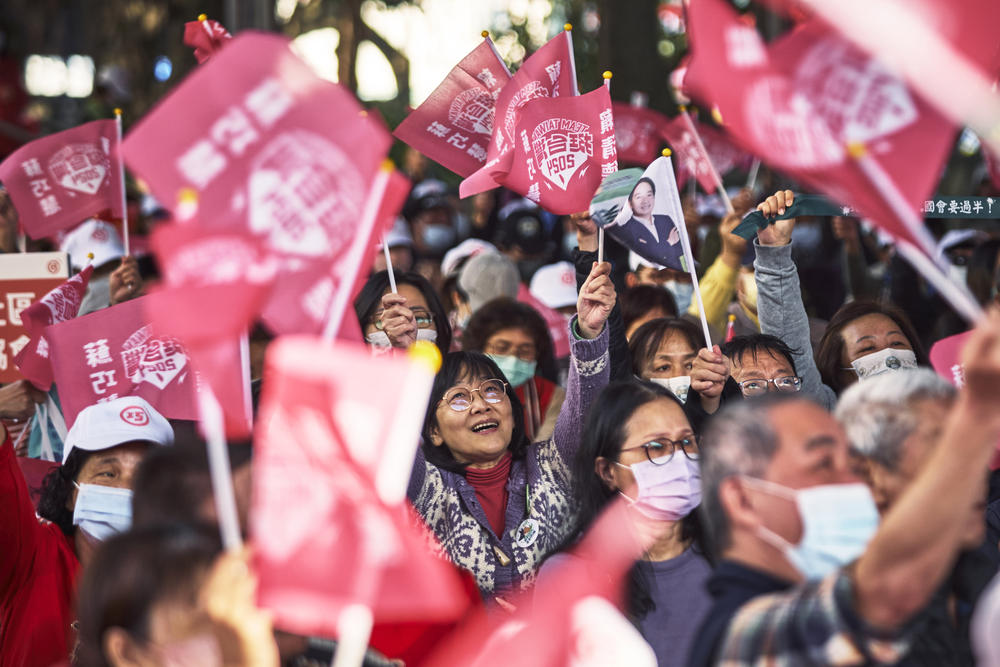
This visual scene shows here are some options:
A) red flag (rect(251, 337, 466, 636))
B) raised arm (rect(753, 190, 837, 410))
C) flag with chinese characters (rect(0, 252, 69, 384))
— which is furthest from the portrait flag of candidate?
flag with chinese characters (rect(0, 252, 69, 384))

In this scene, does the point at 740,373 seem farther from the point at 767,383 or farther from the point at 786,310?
the point at 786,310

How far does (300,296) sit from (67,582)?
168 cm

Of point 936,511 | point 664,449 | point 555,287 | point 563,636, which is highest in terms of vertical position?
point 936,511

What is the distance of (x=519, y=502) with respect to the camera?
159 inches

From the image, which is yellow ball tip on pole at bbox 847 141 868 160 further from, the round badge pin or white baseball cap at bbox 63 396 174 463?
white baseball cap at bbox 63 396 174 463

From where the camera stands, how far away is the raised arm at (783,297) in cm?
451

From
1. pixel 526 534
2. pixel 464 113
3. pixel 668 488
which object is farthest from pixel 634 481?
pixel 464 113

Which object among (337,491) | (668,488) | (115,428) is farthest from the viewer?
(115,428)

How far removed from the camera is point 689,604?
3.30 m

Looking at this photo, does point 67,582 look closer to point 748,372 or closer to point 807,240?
point 748,372

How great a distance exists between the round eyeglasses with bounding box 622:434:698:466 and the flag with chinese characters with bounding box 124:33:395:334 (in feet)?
3.88

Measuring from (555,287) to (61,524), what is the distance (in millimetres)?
3532

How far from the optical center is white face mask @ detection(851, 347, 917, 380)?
14.8 feet

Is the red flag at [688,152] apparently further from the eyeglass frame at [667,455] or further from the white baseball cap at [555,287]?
the eyeglass frame at [667,455]
